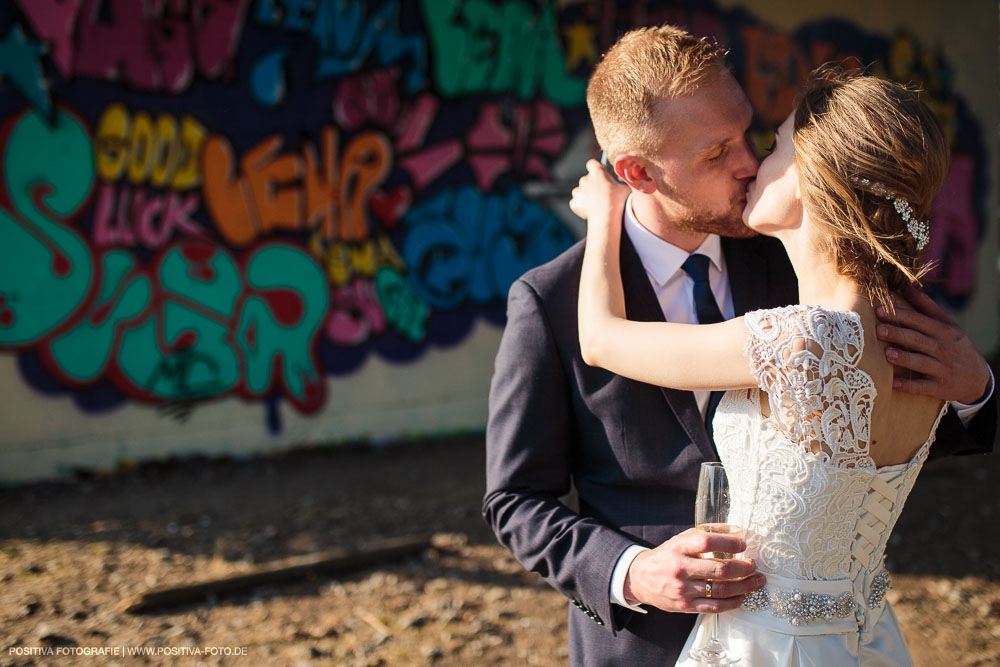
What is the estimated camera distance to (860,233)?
1.74 meters

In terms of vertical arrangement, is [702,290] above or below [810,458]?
above

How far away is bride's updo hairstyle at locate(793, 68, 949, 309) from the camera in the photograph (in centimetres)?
173

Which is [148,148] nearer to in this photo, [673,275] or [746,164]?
[673,275]

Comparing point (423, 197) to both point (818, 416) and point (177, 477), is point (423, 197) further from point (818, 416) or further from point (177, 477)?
point (818, 416)

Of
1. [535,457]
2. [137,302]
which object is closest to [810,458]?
[535,457]

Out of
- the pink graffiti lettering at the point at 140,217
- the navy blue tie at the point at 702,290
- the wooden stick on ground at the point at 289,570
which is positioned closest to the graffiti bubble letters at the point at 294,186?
the pink graffiti lettering at the point at 140,217

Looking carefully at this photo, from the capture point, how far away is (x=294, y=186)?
23.8ft

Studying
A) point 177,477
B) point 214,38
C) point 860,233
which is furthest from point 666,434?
point 214,38

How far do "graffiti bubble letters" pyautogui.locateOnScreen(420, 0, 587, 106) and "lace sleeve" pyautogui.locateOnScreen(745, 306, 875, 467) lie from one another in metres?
6.44

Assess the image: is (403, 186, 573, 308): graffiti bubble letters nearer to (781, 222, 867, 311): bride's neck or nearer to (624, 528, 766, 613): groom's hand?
(781, 222, 867, 311): bride's neck

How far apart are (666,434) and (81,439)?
6063mm

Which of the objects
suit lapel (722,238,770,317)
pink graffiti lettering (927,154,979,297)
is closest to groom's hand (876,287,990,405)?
suit lapel (722,238,770,317)

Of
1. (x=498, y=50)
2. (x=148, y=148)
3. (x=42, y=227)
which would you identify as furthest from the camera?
(x=498, y=50)

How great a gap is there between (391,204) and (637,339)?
5.92 m
